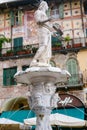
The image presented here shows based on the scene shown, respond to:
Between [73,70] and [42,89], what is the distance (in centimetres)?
1252

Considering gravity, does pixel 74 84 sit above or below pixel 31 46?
below

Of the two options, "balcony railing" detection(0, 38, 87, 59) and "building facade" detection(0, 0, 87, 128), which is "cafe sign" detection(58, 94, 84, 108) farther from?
"balcony railing" detection(0, 38, 87, 59)

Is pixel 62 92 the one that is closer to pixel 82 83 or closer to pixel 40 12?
pixel 82 83

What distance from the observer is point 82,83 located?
19891mm

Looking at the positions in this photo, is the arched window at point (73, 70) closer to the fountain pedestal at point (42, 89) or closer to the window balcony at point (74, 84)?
the window balcony at point (74, 84)

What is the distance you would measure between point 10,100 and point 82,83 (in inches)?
206

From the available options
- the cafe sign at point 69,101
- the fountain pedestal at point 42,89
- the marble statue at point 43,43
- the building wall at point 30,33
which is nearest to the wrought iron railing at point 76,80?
the building wall at point 30,33

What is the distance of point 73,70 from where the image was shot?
20.9 m


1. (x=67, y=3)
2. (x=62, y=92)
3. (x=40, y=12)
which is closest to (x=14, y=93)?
(x=62, y=92)

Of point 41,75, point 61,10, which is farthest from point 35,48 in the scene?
point 41,75

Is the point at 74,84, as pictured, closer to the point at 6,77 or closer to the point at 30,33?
the point at 6,77

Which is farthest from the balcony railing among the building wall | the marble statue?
the marble statue

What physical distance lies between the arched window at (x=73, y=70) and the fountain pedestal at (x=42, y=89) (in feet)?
38.0

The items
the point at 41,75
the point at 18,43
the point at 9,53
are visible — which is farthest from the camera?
the point at 18,43
